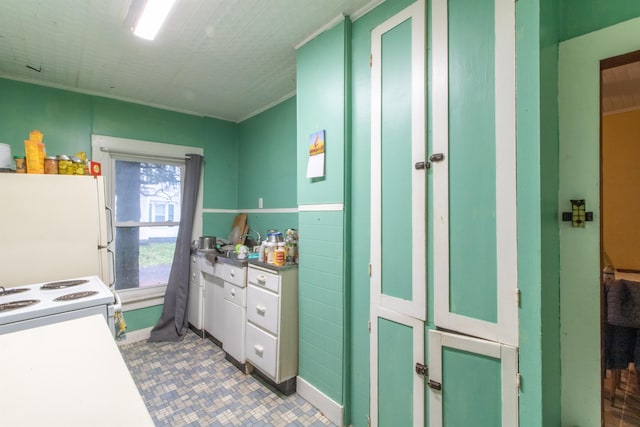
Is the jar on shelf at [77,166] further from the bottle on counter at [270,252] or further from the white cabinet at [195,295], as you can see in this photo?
the bottle on counter at [270,252]

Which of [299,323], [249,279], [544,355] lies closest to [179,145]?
[249,279]

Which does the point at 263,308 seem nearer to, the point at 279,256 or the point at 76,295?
the point at 279,256

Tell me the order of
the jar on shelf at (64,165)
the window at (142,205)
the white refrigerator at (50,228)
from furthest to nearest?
1. the window at (142,205)
2. the jar on shelf at (64,165)
3. the white refrigerator at (50,228)

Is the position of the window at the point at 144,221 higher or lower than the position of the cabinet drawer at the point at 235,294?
higher

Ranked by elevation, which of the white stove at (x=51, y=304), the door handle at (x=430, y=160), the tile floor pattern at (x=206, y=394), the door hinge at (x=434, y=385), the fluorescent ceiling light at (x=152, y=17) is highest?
the fluorescent ceiling light at (x=152, y=17)

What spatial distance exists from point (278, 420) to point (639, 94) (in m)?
4.14

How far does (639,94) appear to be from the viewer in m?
2.65

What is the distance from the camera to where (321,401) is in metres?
1.97

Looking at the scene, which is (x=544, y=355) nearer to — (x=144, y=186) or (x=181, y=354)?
(x=181, y=354)

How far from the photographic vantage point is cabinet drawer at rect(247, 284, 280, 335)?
2152mm

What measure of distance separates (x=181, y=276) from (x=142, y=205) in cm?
93

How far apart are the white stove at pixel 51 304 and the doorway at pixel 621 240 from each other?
2.52 metres

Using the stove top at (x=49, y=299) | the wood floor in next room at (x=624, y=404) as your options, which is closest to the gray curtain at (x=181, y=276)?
the stove top at (x=49, y=299)

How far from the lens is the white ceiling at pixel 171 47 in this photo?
175 centimetres
